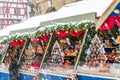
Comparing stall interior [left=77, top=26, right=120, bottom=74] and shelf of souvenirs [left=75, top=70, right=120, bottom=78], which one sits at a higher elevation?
stall interior [left=77, top=26, right=120, bottom=74]

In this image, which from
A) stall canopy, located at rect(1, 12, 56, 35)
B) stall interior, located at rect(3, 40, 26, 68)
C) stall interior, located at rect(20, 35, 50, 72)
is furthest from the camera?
stall interior, located at rect(3, 40, 26, 68)

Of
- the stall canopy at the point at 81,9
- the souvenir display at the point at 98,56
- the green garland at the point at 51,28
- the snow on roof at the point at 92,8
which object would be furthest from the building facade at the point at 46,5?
the souvenir display at the point at 98,56

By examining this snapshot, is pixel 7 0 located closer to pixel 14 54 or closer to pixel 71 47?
pixel 14 54

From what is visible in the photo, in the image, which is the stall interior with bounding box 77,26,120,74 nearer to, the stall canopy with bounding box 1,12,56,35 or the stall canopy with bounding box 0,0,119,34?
the stall canopy with bounding box 0,0,119,34

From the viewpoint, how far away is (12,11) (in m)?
52.9

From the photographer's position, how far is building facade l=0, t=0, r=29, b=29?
52.0m

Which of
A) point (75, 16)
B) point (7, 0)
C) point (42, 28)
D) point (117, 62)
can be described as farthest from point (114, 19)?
point (7, 0)

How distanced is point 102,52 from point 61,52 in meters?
2.08

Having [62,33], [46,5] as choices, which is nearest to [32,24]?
[62,33]

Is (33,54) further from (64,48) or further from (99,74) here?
(99,74)

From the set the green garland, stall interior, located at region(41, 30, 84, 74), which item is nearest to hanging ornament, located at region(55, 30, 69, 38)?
stall interior, located at region(41, 30, 84, 74)

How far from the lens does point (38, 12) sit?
29656 millimetres

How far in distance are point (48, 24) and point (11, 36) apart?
3001mm

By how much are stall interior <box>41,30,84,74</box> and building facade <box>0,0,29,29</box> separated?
40642 millimetres
